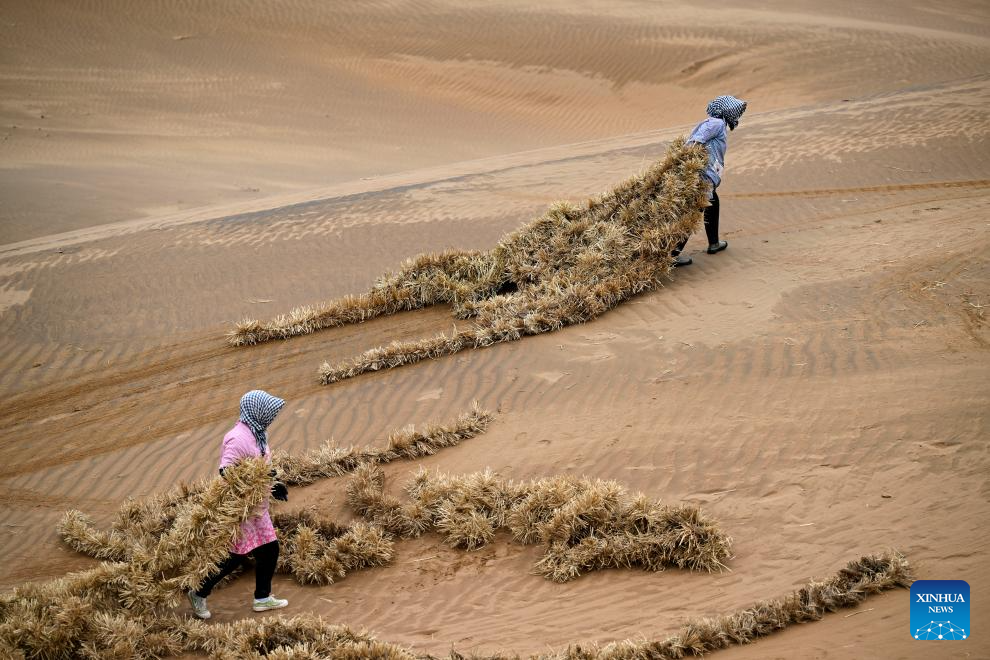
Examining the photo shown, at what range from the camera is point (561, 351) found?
8805mm

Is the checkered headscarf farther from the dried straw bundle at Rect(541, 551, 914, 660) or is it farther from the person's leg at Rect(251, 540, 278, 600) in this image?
the dried straw bundle at Rect(541, 551, 914, 660)

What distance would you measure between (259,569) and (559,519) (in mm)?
Answer: 1905

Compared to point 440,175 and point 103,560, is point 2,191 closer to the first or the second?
point 440,175

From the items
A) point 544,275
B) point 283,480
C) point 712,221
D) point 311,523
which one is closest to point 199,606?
point 311,523

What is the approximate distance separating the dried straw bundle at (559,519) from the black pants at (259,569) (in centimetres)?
98

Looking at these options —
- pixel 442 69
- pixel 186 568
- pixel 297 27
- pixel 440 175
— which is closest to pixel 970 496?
pixel 186 568

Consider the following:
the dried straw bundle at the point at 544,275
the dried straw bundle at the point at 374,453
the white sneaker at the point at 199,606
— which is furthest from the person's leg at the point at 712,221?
the white sneaker at the point at 199,606

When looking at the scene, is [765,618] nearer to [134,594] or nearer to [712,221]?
[134,594]

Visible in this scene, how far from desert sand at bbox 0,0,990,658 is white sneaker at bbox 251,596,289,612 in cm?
11

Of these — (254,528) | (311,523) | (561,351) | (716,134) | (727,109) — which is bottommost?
(311,523)

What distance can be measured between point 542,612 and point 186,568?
2140 millimetres

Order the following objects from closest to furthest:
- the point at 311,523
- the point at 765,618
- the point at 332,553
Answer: the point at 765,618, the point at 332,553, the point at 311,523

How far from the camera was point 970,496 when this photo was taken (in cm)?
556

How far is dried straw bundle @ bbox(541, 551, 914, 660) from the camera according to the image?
184 inches
